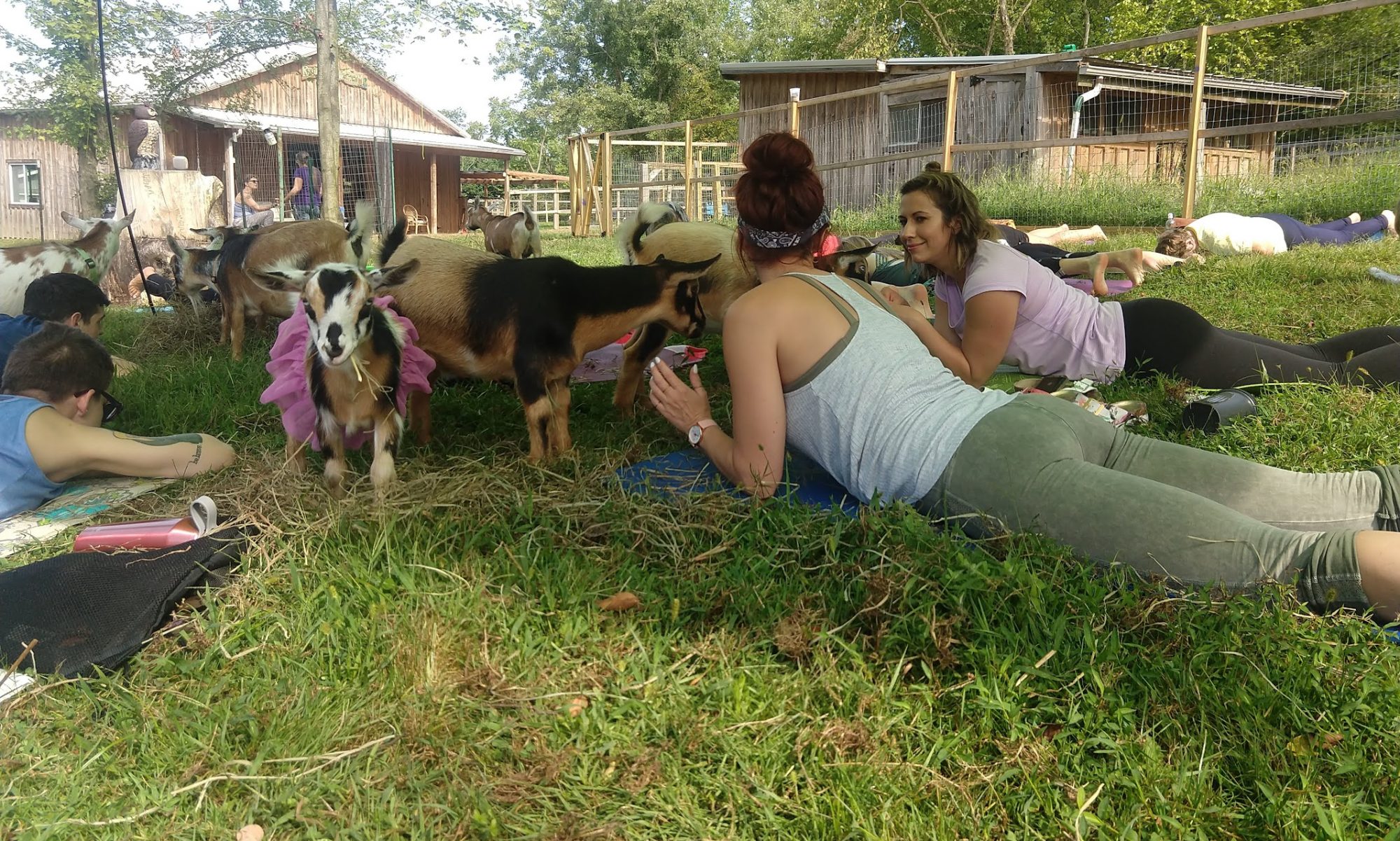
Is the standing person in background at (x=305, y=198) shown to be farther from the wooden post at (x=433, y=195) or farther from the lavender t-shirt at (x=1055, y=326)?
the lavender t-shirt at (x=1055, y=326)

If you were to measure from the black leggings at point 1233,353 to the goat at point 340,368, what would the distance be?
153 inches

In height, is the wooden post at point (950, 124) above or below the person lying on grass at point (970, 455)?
above

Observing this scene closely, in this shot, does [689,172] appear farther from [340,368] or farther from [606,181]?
[340,368]

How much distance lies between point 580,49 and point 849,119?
92.1ft

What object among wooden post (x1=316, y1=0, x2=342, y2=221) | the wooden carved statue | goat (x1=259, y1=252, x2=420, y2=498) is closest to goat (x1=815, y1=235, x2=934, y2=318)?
goat (x1=259, y1=252, x2=420, y2=498)

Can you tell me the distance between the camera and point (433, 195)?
103 feet

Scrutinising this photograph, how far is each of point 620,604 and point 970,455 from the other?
3.99ft

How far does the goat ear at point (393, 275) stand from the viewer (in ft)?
11.5

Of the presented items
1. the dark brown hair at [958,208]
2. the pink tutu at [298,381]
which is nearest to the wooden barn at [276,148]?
the pink tutu at [298,381]

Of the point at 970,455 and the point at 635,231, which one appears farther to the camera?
the point at 635,231

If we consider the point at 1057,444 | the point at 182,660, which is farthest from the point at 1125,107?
the point at 182,660

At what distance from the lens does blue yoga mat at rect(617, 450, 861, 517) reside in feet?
11.4

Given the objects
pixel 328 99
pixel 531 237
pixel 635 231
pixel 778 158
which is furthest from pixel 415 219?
pixel 778 158

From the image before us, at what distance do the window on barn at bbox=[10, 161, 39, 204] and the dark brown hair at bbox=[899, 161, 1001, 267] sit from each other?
30495mm
